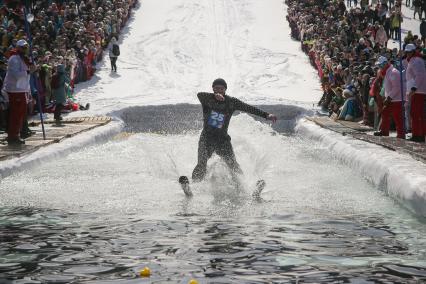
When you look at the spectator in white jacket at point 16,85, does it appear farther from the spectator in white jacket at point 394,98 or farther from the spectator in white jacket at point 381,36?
the spectator in white jacket at point 381,36

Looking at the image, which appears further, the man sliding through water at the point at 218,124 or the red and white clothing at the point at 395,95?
the red and white clothing at the point at 395,95

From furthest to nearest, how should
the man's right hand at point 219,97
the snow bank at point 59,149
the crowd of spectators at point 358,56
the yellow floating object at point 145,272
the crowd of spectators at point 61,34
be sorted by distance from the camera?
1. the crowd of spectators at point 61,34
2. the crowd of spectators at point 358,56
3. the snow bank at point 59,149
4. the man's right hand at point 219,97
5. the yellow floating object at point 145,272

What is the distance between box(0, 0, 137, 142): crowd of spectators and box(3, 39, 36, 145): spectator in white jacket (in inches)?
120

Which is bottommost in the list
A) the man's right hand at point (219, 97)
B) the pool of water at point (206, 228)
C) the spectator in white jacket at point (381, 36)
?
the pool of water at point (206, 228)

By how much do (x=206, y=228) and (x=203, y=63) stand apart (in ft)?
110

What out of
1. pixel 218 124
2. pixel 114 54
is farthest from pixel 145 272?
pixel 114 54

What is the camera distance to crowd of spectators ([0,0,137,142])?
1024 inches

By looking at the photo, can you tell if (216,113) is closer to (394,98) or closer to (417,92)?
(417,92)

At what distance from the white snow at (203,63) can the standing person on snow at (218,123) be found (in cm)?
336

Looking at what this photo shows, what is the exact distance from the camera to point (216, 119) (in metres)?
12.5

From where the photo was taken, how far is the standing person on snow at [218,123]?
12.4m

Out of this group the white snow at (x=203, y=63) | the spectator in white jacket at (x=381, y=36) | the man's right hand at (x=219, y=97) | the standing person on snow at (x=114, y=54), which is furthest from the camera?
the standing person on snow at (x=114, y=54)

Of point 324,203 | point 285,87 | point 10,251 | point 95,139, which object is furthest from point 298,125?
point 10,251

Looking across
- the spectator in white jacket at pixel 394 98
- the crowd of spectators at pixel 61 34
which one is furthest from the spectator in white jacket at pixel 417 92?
the crowd of spectators at pixel 61 34
